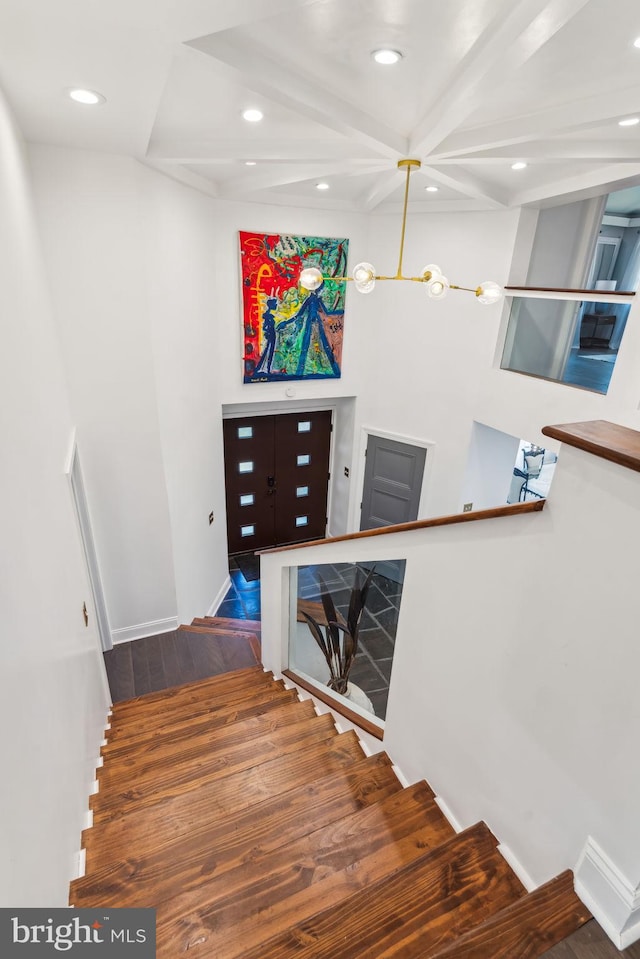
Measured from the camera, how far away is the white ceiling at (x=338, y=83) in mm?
1856

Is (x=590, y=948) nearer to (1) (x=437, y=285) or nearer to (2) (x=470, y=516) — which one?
(2) (x=470, y=516)

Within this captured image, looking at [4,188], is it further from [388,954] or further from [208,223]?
[388,954]

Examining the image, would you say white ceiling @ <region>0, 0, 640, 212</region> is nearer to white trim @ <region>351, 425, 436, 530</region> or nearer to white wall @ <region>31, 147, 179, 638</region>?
white wall @ <region>31, 147, 179, 638</region>

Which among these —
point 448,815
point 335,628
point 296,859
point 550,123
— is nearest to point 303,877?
point 296,859

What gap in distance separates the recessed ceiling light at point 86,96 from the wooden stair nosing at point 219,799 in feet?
11.2

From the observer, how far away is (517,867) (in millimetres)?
1507

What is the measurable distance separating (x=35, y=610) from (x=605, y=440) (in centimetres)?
186

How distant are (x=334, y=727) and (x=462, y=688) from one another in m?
1.29

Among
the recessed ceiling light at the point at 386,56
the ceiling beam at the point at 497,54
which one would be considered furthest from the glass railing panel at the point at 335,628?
the recessed ceiling light at the point at 386,56

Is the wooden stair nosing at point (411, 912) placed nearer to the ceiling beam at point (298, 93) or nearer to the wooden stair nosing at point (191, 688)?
the wooden stair nosing at point (191, 688)

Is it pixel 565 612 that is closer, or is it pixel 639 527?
pixel 639 527

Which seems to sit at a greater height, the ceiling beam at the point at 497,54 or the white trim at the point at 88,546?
the ceiling beam at the point at 497,54

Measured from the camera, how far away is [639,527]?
108 centimetres

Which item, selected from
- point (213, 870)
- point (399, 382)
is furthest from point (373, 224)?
point (213, 870)
